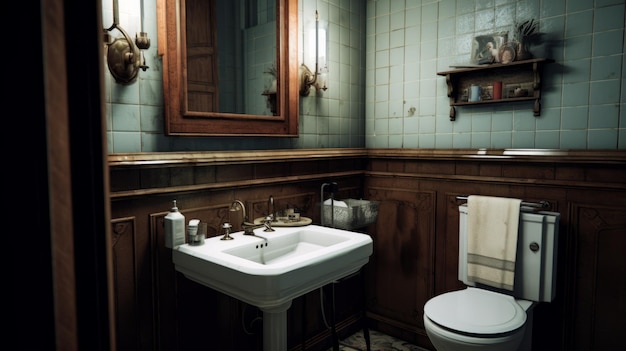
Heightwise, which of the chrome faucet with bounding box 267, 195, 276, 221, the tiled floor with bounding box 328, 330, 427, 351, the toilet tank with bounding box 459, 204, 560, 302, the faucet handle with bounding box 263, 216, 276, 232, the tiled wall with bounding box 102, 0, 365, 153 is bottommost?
the tiled floor with bounding box 328, 330, 427, 351

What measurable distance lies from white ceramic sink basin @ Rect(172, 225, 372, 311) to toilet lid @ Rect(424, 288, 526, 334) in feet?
1.41

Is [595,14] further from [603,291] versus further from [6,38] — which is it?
[6,38]

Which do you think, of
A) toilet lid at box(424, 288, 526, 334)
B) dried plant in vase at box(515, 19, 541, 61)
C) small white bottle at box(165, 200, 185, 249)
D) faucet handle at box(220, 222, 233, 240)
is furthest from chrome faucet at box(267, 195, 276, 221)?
dried plant in vase at box(515, 19, 541, 61)

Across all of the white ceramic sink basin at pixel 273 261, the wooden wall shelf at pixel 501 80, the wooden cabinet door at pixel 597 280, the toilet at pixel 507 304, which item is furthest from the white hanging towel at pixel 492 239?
the white ceramic sink basin at pixel 273 261

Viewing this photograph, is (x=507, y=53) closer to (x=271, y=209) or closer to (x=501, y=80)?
(x=501, y=80)

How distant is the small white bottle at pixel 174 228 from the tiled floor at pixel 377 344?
134 centimetres

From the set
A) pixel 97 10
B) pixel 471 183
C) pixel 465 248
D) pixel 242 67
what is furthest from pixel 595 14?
pixel 97 10

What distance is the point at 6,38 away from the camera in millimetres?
364

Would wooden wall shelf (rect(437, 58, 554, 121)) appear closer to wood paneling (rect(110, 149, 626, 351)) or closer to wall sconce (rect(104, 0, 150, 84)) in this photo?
wood paneling (rect(110, 149, 626, 351))

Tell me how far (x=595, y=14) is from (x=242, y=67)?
1686 mm

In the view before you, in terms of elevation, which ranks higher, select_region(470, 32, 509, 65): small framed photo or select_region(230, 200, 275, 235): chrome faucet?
select_region(470, 32, 509, 65): small framed photo

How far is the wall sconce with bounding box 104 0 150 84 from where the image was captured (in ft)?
4.92

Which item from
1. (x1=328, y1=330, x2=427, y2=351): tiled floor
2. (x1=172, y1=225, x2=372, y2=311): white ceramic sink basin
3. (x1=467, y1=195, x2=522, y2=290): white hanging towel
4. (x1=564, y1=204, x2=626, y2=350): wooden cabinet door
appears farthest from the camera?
(x1=328, y1=330, x2=427, y2=351): tiled floor

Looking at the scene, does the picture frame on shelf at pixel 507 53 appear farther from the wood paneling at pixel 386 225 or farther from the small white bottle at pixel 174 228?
the small white bottle at pixel 174 228
